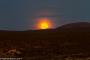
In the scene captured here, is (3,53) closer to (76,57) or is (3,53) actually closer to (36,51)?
(36,51)

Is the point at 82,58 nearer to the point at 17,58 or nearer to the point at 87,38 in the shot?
the point at 17,58

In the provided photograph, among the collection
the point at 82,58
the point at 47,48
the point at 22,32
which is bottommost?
the point at 82,58

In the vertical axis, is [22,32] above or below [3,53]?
above

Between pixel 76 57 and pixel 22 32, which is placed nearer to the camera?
pixel 76 57

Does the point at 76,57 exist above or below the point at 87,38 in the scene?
below

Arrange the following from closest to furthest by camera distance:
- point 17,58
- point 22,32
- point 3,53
Answer: point 17,58 < point 3,53 < point 22,32

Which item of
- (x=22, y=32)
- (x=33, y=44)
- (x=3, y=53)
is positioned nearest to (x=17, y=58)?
(x=3, y=53)

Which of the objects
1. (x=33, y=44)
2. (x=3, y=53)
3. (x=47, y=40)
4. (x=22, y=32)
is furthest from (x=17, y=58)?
(x=22, y=32)

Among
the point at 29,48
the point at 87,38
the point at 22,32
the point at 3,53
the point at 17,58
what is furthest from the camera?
the point at 22,32

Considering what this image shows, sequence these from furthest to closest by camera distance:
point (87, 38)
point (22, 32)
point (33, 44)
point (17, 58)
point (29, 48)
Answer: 1. point (22, 32)
2. point (87, 38)
3. point (33, 44)
4. point (29, 48)
5. point (17, 58)
